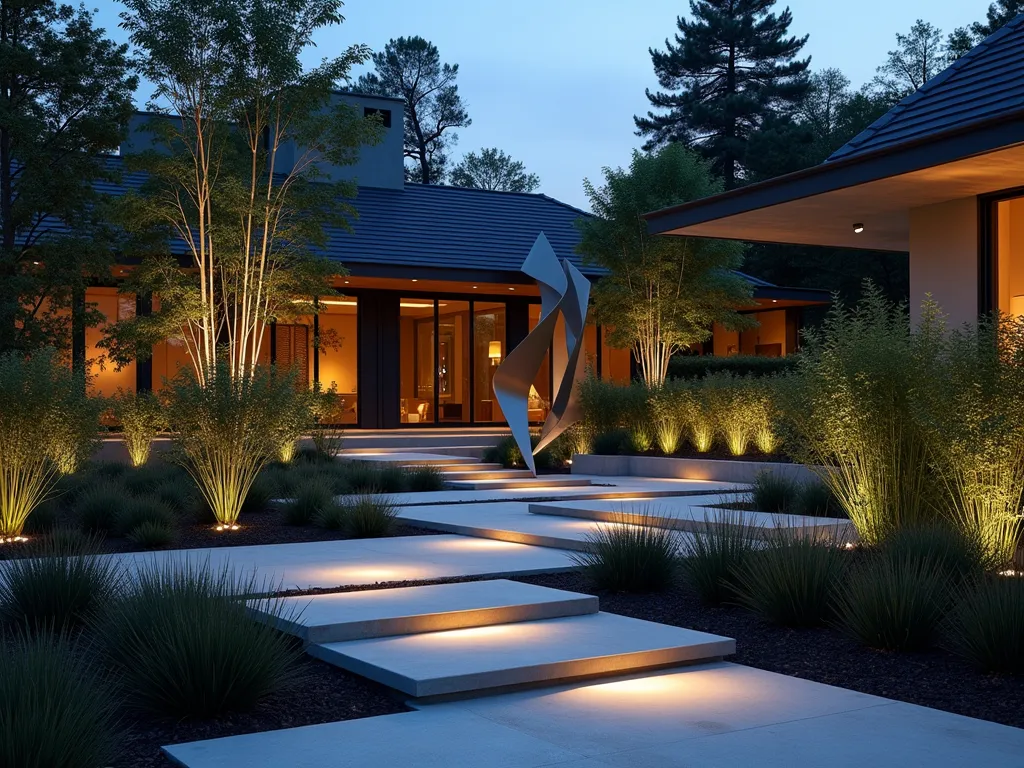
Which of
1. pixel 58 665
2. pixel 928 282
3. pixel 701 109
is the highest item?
pixel 701 109

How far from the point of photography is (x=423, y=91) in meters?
47.0

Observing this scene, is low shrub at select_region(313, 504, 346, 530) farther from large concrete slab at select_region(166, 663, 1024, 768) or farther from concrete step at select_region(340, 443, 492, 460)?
concrete step at select_region(340, 443, 492, 460)

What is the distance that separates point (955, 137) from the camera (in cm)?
883

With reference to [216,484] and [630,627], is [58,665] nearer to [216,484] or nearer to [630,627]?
[630,627]

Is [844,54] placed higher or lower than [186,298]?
higher

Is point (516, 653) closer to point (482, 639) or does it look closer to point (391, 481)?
point (482, 639)

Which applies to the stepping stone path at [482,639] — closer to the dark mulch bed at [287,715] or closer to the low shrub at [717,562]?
the dark mulch bed at [287,715]

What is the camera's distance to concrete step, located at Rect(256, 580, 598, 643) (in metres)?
4.96

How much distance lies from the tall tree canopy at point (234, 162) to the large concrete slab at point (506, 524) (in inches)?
209

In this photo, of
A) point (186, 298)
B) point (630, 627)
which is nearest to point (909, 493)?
point (630, 627)

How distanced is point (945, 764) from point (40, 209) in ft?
47.9

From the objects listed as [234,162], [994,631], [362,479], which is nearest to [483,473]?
[362,479]

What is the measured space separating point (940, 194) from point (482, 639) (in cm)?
776

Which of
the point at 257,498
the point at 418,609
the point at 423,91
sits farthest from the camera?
the point at 423,91
